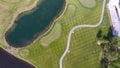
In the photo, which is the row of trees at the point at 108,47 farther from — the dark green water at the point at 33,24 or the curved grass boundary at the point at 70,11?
the dark green water at the point at 33,24

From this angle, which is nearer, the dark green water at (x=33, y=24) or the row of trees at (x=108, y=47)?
the row of trees at (x=108, y=47)

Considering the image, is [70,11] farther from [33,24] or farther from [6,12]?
[6,12]

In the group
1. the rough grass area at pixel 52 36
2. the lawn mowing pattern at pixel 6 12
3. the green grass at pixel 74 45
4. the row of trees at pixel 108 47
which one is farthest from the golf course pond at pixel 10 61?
the row of trees at pixel 108 47

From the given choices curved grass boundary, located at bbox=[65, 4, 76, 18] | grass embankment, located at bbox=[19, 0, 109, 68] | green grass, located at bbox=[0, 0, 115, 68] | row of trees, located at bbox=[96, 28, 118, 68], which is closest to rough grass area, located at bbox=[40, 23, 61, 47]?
A: green grass, located at bbox=[0, 0, 115, 68]

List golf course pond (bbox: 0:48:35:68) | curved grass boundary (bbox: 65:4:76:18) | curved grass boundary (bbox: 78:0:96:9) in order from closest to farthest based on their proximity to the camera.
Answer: golf course pond (bbox: 0:48:35:68), curved grass boundary (bbox: 65:4:76:18), curved grass boundary (bbox: 78:0:96:9)

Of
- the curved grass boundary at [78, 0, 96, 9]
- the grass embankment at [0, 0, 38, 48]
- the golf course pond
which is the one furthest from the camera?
the curved grass boundary at [78, 0, 96, 9]

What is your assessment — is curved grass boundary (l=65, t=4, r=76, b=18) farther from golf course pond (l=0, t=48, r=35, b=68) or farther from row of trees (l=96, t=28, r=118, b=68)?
golf course pond (l=0, t=48, r=35, b=68)

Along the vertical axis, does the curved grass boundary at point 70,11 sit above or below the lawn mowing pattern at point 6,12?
below
